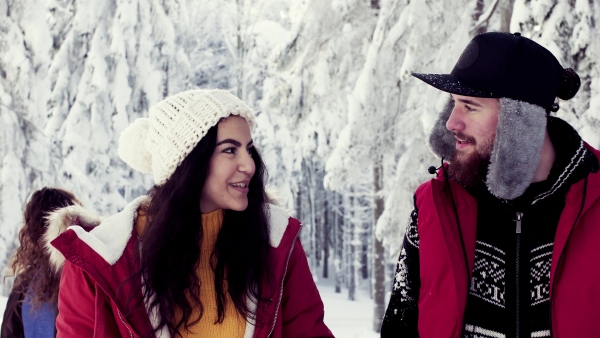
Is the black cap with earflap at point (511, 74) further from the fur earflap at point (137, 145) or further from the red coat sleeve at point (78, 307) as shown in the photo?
the red coat sleeve at point (78, 307)

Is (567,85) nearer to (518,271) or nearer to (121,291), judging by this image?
(518,271)

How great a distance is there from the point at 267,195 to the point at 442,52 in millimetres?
6208

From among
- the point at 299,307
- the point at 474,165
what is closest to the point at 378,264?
the point at 299,307

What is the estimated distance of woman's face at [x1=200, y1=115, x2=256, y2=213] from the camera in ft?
9.21

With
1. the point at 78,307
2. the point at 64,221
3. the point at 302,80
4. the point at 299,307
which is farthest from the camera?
the point at 302,80

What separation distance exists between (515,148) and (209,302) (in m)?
1.45

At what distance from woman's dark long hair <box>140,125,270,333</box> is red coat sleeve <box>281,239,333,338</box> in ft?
0.53

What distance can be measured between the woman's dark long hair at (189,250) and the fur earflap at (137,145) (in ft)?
0.57

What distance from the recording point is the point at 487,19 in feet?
26.3

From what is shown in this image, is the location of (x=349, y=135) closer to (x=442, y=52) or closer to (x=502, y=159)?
(x=442, y=52)

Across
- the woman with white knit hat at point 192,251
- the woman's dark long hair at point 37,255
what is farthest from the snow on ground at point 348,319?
the woman with white knit hat at point 192,251

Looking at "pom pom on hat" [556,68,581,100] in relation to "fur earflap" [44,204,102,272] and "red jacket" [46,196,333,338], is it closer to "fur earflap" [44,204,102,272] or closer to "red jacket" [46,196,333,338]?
"red jacket" [46,196,333,338]

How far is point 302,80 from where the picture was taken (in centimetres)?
1280

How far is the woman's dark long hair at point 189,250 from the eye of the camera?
2691mm
